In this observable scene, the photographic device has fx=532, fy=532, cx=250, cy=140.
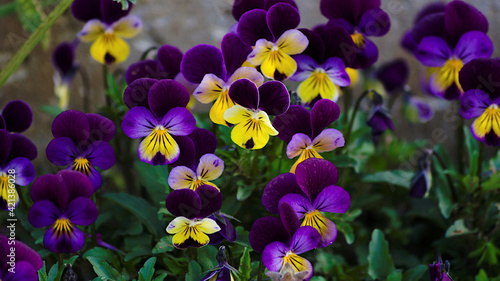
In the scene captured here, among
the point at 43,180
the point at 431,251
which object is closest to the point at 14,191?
the point at 43,180

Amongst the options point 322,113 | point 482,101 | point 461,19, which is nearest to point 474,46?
point 461,19

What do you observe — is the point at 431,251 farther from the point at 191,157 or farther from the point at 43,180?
the point at 43,180

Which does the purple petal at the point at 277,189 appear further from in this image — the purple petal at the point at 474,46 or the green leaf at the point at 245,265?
the purple petal at the point at 474,46

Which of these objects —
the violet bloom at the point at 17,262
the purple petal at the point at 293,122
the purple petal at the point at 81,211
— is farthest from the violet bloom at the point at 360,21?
the violet bloom at the point at 17,262

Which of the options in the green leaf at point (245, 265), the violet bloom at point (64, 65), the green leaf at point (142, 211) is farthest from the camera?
the violet bloom at point (64, 65)

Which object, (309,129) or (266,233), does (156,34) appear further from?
(266,233)

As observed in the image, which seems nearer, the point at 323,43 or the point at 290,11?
the point at 290,11
